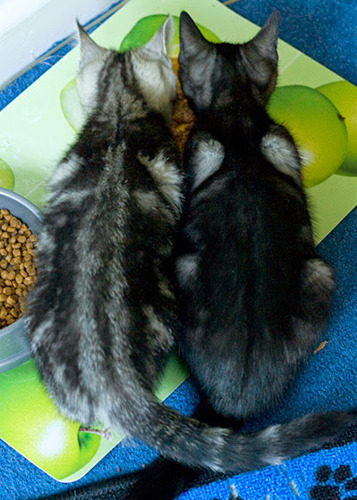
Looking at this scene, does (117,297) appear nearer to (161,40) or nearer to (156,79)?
(156,79)

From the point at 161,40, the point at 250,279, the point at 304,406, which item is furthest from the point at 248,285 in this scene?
the point at 161,40

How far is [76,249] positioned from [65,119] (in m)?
0.60

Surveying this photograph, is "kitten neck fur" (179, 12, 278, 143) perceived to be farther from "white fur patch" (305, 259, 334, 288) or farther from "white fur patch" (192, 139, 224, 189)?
"white fur patch" (305, 259, 334, 288)

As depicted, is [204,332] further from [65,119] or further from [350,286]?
[65,119]

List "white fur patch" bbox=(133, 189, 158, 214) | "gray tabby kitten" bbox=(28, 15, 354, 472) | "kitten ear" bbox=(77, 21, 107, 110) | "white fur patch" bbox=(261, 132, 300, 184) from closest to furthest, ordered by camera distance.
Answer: "gray tabby kitten" bbox=(28, 15, 354, 472), "white fur patch" bbox=(133, 189, 158, 214), "white fur patch" bbox=(261, 132, 300, 184), "kitten ear" bbox=(77, 21, 107, 110)

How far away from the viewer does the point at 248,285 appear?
1.11 m

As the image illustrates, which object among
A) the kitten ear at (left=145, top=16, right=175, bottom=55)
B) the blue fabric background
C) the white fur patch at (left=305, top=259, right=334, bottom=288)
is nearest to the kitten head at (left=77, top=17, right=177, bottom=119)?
the kitten ear at (left=145, top=16, right=175, bottom=55)

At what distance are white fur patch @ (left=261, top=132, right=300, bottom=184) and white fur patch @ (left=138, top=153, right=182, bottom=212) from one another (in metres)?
0.20

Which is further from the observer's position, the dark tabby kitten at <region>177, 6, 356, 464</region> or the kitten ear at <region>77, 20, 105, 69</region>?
the kitten ear at <region>77, 20, 105, 69</region>

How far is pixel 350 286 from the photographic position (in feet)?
4.73

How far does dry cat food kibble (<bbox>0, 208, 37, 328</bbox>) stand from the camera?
131 centimetres

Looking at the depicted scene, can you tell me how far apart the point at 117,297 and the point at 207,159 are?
381mm

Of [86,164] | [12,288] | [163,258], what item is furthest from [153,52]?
[12,288]

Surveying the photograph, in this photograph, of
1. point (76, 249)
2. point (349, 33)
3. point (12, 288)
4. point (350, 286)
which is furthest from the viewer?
point (349, 33)
